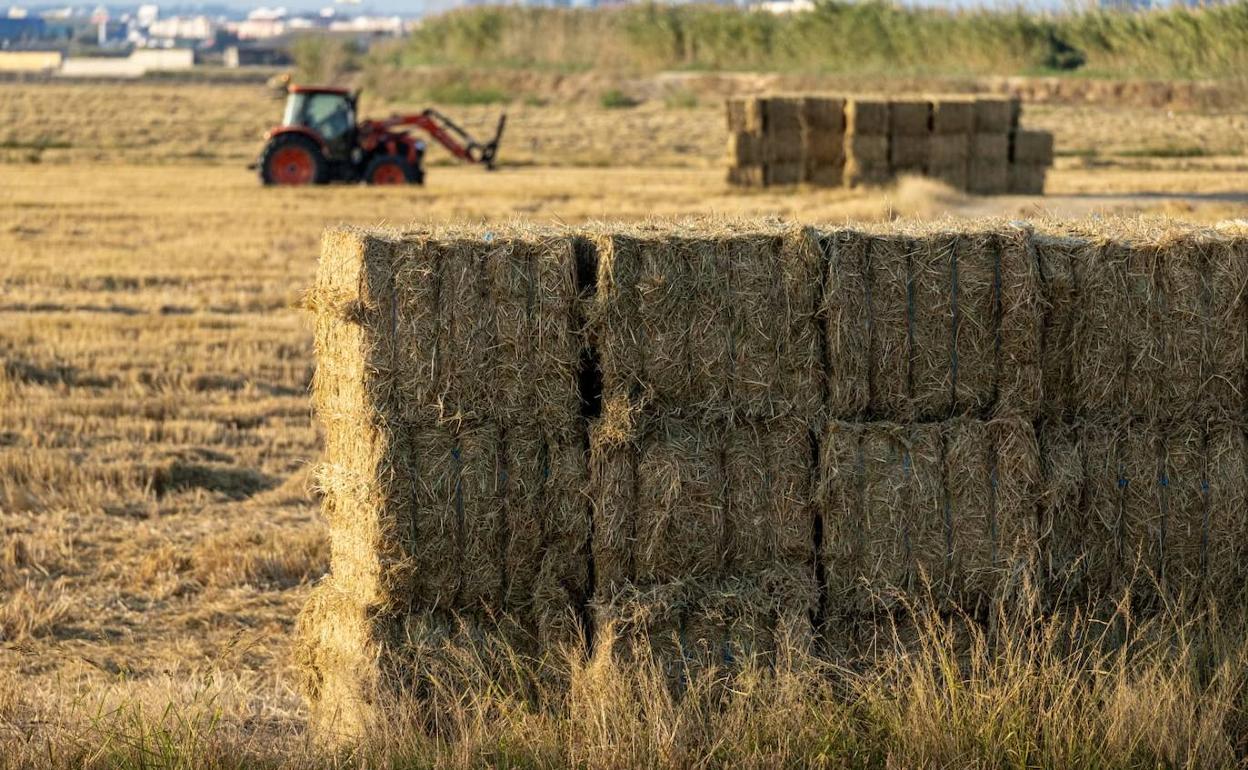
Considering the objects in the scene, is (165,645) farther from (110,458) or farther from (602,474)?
(110,458)

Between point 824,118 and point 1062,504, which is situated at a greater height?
point 1062,504

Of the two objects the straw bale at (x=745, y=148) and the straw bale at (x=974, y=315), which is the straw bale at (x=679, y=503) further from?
the straw bale at (x=745, y=148)

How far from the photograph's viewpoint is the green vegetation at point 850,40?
158 ft

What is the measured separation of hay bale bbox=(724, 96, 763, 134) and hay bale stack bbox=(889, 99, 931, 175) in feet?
7.25

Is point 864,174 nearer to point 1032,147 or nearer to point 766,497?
point 1032,147

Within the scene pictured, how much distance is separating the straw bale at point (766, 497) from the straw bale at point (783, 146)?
22724mm

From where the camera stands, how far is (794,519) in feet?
19.3

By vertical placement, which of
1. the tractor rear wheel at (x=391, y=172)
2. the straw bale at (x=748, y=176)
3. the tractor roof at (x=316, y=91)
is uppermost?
the tractor roof at (x=316, y=91)

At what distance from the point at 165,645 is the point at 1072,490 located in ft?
12.3

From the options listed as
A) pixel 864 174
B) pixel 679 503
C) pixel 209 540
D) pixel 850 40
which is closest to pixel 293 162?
pixel 864 174

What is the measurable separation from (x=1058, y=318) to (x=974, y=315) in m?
0.32

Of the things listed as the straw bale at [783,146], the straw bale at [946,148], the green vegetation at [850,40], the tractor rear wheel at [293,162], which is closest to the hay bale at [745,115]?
the straw bale at [783,146]

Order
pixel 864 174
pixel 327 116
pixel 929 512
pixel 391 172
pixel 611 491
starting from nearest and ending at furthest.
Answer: pixel 611 491, pixel 929 512, pixel 864 174, pixel 391 172, pixel 327 116

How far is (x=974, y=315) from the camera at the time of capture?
5938 millimetres
